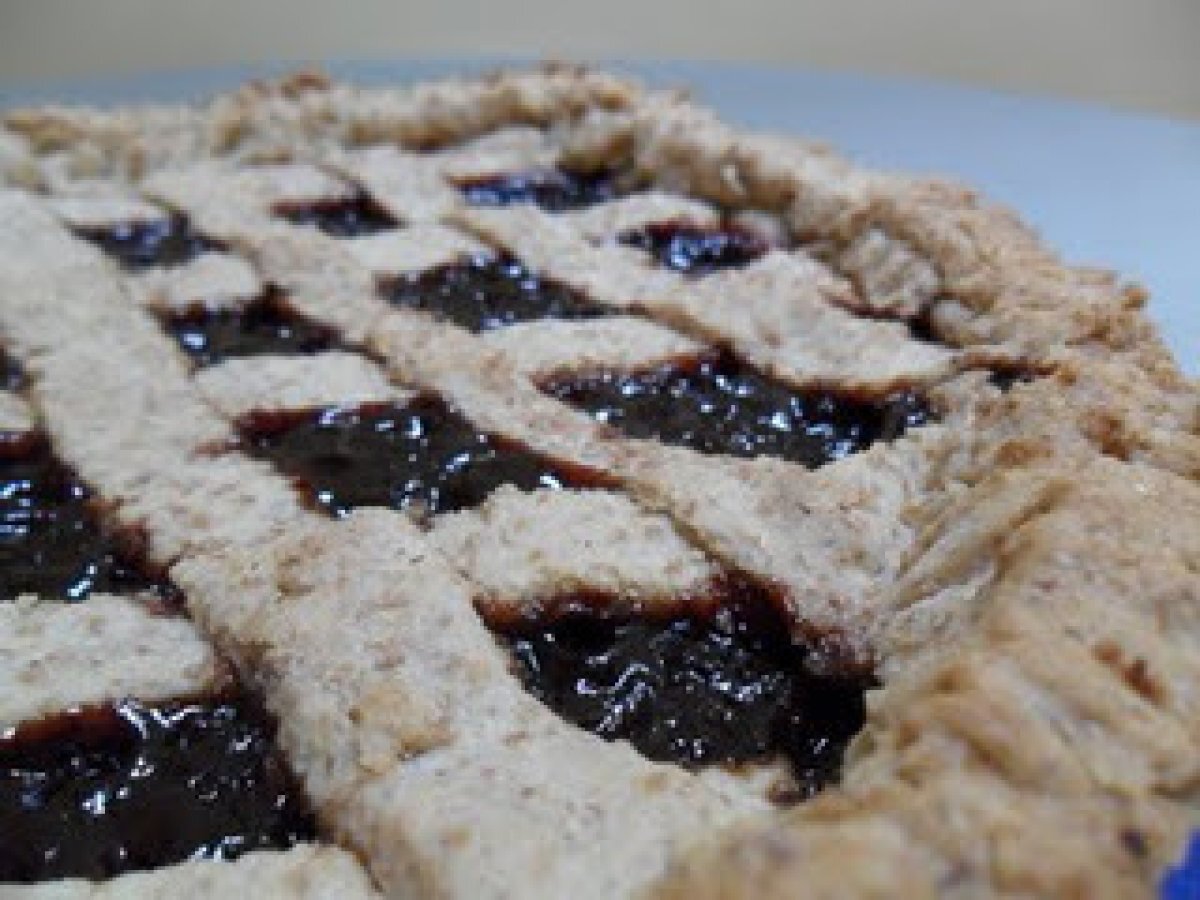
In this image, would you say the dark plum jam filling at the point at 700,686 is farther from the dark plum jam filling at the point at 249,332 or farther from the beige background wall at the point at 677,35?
the beige background wall at the point at 677,35

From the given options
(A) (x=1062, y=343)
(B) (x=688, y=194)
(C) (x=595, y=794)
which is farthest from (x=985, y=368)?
(C) (x=595, y=794)

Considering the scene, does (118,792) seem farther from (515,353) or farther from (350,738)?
(515,353)

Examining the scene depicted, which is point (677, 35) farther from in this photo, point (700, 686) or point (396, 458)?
point (700, 686)

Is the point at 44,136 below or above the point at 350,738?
below

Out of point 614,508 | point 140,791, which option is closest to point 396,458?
point 614,508

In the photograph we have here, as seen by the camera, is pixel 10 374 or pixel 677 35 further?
pixel 677 35

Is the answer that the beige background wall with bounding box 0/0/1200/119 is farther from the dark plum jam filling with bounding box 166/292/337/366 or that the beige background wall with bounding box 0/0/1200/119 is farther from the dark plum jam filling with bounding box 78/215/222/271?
the dark plum jam filling with bounding box 166/292/337/366

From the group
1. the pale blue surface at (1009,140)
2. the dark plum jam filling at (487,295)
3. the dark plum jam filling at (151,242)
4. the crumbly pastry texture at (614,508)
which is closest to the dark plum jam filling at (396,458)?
the crumbly pastry texture at (614,508)

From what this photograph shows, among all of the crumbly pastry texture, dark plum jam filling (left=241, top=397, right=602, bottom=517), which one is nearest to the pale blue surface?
the crumbly pastry texture
